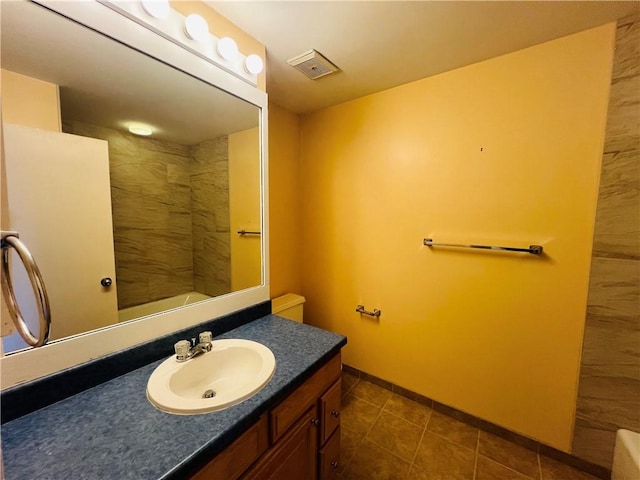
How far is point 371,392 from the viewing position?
6.48 feet

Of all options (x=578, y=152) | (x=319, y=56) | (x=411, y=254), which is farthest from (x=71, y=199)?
(x=578, y=152)

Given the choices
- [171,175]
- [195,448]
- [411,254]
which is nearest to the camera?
[195,448]

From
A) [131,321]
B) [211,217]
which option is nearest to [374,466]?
[131,321]

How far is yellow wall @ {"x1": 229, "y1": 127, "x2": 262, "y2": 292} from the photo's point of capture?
1427mm

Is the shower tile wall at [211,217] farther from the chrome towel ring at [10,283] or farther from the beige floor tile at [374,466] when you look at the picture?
the beige floor tile at [374,466]

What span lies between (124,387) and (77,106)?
3.19ft

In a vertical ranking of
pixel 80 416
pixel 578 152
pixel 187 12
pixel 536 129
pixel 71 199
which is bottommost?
pixel 80 416

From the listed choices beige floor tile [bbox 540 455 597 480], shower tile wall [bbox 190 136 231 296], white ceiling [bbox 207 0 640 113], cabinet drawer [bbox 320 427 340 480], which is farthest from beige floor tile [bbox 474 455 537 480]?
white ceiling [bbox 207 0 640 113]

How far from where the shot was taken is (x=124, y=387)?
84cm

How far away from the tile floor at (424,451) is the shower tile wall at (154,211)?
4.25 ft

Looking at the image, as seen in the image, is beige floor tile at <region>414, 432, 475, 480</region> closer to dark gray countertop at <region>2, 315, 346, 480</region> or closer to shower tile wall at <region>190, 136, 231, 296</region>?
dark gray countertop at <region>2, 315, 346, 480</region>

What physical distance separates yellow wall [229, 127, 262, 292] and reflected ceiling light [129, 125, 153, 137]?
1.31 feet

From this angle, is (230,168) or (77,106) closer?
(77,106)

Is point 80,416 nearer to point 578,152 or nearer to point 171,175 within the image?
point 171,175
